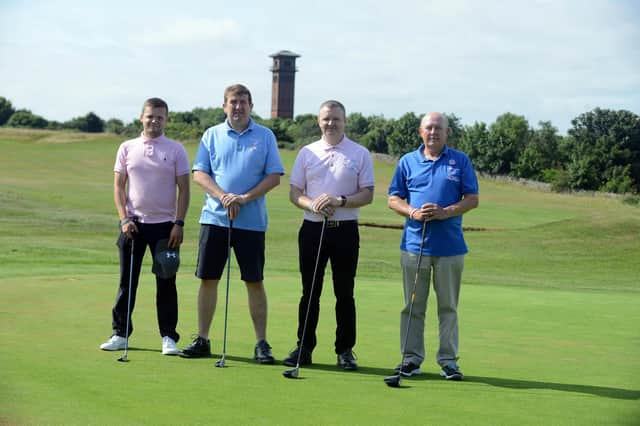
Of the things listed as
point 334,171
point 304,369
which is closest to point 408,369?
point 304,369

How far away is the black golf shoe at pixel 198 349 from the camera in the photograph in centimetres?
688

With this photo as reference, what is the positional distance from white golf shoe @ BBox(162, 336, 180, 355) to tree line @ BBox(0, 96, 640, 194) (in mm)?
31087

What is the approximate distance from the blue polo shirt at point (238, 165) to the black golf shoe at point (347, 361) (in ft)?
3.73

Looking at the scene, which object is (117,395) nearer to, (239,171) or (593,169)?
(239,171)

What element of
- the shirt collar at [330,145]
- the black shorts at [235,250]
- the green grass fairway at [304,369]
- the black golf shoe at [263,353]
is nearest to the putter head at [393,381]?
the green grass fairway at [304,369]

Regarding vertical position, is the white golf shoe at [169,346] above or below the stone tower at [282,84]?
below

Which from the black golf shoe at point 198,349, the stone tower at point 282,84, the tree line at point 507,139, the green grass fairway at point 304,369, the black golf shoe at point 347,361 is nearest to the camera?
the green grass fairway at point 304,369

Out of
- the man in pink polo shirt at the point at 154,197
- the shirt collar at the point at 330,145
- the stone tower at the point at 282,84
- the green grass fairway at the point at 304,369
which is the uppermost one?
the stone tower at the point at 282,84

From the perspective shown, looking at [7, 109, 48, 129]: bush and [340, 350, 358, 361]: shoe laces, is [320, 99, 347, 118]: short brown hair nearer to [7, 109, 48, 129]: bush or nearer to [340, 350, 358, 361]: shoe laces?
[340, 350, 358, 361]: shoe laces

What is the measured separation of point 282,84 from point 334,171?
136 m

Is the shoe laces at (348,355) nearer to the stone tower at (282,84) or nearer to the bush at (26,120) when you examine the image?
the bush at (26,120)

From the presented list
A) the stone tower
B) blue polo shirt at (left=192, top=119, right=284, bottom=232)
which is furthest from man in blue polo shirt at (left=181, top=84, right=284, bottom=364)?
the stone tower

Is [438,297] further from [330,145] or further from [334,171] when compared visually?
[330,145]

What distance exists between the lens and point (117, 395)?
5312 millimetres
